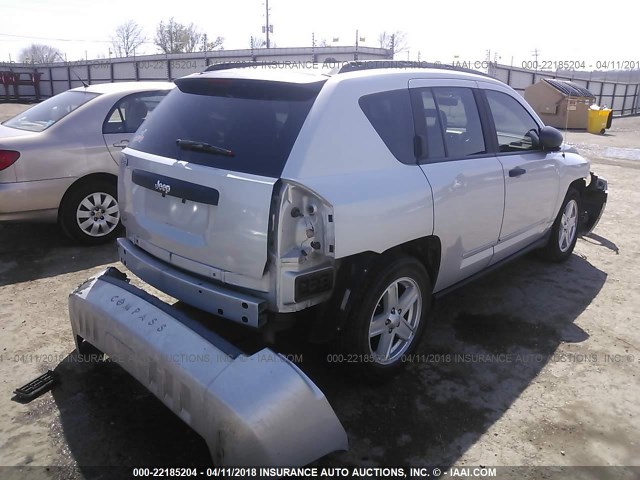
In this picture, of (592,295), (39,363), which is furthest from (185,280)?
(592,295)

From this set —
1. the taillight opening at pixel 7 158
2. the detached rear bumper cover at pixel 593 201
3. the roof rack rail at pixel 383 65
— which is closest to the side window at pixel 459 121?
the roof rack rail at pixel 383 65

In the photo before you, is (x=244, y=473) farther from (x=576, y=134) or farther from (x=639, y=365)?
(x=576, y=134)

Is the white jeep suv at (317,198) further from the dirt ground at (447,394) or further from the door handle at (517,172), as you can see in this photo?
the dirt ground at (447,394)

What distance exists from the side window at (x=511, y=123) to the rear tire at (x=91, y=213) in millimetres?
4071

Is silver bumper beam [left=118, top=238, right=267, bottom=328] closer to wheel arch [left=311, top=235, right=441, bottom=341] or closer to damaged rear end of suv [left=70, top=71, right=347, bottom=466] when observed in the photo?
damaged rear end of suv [left=70, top=71, right=347, bottom=466]

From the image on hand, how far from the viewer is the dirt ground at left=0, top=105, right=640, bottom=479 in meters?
2.65

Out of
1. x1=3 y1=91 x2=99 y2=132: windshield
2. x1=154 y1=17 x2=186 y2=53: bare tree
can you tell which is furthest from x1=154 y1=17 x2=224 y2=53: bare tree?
x1=3 y1=91 x2=99 y2=132: windshield

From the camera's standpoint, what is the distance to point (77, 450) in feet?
8.60

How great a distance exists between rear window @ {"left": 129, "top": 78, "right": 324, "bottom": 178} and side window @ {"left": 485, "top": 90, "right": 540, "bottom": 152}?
1.94m

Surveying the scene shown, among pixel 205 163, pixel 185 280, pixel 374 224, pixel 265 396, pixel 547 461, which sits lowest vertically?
pixel 547 461

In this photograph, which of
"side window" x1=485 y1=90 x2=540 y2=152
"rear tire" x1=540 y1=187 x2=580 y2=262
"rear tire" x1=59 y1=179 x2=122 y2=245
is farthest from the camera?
"rear tire" x1=59 y1=179 x2=122 y2=245

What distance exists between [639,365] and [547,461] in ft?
4.75

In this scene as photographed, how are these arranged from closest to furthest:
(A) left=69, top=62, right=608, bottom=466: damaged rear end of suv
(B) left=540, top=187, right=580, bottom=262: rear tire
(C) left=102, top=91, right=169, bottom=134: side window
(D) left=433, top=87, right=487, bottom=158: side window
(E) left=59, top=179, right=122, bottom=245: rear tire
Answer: (A) left=69, top=62, right=608, bottom=466: damaged rear end of suv
(D) left=433, top=87, right=487, bottom=158: side window
(B) left=540, top=187, right=580, bottom=262: rear tire
(E) left=59, top=179, right=122, bottom=245: rear tire
(C) left=102, top=91, right=169, bottom=134: side window

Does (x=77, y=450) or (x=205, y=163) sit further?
(x=205, y=163)
